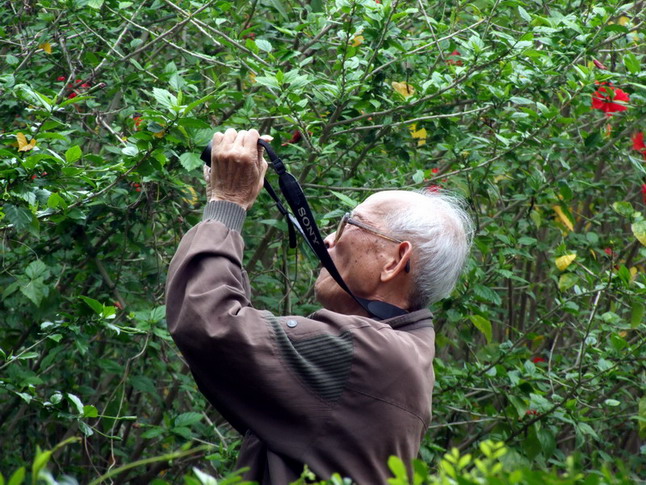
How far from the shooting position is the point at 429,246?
7.94ft

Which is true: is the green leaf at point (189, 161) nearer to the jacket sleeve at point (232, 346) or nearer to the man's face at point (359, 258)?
the man's face at point (359, 258)

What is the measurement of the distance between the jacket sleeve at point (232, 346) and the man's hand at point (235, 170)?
143 millimetres

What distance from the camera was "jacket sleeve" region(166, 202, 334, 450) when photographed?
1950mm

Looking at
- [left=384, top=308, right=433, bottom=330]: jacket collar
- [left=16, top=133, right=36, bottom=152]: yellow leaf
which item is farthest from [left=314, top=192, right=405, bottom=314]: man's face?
[left=16, top=133, right=36, bottom=152]: yellow leaf

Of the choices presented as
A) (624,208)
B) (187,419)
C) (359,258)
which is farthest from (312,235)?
(624,208)

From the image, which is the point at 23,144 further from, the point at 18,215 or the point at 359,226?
the point at 359,226

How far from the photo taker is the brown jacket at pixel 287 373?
196 cm

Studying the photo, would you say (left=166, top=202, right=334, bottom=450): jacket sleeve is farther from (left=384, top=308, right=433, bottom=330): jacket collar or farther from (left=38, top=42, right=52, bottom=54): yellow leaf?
(left=38, top=42, right=52, bottom=54): yellow leaf

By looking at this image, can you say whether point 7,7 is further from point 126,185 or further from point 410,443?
point 410,443

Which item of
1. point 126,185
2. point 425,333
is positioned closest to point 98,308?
point 126,185

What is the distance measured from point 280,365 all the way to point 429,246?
2.07 ft

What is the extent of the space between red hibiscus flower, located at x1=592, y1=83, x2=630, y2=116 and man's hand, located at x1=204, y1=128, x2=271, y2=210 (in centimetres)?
189

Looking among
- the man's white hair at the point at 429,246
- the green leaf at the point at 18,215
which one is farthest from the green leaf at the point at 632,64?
the green leaf at the point at 18,215

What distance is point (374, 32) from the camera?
3348 millimetres
